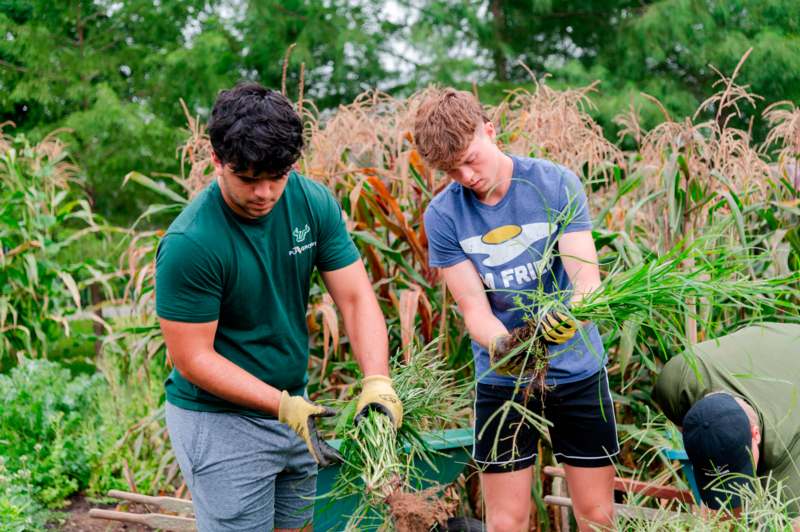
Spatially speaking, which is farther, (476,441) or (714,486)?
(476,441)

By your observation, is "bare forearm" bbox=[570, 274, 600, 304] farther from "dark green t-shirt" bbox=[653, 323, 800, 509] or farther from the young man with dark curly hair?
the young man with dark curly hair

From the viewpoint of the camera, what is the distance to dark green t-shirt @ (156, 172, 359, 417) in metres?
1.76

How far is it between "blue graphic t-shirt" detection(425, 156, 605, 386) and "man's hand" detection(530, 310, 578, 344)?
0.55 feet

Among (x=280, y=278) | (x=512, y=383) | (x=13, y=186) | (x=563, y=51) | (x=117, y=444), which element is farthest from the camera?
(x=563, y=51)

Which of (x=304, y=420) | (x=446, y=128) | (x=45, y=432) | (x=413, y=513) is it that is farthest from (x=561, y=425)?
(x=45, y=432)

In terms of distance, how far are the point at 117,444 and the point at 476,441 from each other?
1.80 m

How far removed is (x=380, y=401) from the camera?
1.91 meters

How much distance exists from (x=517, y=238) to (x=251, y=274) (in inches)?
27.8

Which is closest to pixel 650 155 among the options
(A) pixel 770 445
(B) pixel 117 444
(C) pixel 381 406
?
(A) pixel 770 445

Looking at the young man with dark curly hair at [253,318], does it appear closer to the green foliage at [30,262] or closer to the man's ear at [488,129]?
the man's ear at [488,129]

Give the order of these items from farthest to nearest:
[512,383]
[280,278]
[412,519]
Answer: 1. [512,383]
2. [280,278]
3. [412,519]

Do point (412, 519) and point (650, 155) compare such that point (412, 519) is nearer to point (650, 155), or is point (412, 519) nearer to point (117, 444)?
point (117, 444)

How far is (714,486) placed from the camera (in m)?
1.91

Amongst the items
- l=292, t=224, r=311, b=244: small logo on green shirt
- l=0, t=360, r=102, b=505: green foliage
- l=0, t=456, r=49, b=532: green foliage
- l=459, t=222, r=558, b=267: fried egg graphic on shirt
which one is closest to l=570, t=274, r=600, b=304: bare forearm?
l=459, t=222, r=558, b=267: fried egg graphic on shirt
